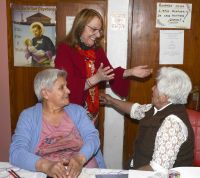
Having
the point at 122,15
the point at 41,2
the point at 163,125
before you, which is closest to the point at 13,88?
the point at 41,2

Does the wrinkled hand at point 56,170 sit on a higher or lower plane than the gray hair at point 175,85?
lower

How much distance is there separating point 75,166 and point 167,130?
1.71 feet

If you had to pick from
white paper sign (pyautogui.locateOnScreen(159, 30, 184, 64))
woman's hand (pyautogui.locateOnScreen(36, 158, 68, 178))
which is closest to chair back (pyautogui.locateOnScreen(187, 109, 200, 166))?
woman's hand (pyautogui.locateOnScreen(36, 158, 68, 178))

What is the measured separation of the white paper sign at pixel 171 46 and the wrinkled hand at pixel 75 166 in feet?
5.35

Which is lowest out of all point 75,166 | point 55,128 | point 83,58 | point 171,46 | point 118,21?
point 75,166

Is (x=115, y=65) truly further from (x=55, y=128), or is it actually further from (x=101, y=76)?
(x=55, y=128)

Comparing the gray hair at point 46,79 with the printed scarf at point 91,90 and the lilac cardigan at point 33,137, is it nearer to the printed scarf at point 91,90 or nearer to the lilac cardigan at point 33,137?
the lilac cardigan at point 33,137

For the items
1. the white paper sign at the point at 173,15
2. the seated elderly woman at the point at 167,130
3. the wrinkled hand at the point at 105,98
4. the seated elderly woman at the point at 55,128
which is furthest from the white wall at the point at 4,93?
the seated elderly woman at the point at 167,130

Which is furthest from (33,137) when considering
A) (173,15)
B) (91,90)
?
(173,15)

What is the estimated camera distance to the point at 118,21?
2.95 metres

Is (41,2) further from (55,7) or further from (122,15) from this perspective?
(122,15)

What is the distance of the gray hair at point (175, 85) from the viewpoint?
182 centimetres

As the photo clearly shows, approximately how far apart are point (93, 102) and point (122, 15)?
0.96 meters

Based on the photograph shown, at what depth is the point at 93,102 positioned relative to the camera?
2465 mm
